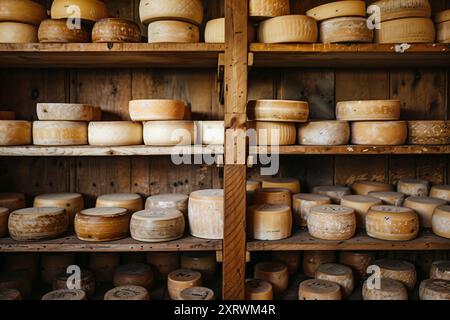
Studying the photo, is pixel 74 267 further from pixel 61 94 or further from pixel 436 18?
pixel 436 18

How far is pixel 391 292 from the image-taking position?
70.5 inches

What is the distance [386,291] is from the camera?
1805 mm

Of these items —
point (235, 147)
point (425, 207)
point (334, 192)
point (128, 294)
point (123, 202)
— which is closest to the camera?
point (235, 147)

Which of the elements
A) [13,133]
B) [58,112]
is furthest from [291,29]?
[13,133]

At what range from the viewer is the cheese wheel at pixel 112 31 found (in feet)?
5.79

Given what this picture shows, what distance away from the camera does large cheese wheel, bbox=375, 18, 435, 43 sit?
70.0 inches

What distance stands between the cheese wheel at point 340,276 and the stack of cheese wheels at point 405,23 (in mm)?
1157

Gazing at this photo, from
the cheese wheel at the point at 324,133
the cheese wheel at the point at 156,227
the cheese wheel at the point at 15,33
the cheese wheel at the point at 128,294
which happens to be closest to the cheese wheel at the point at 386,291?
the cheese wheel at the point at 324,133

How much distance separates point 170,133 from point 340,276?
3.63ft

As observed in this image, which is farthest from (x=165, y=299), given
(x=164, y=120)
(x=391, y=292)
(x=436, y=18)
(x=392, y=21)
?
(x=436, y=18)

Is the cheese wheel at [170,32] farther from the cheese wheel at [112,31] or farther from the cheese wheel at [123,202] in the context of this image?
the cheese wheel at [123,202]

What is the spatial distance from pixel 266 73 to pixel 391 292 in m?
1.35

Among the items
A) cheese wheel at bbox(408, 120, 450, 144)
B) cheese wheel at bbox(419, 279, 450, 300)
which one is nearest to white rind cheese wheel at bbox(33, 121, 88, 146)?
cheese wheel at bbox(408, 120, 450, 144)

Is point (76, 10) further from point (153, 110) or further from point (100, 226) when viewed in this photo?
point (100, 226)
